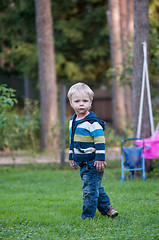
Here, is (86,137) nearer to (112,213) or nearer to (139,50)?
(112,213)

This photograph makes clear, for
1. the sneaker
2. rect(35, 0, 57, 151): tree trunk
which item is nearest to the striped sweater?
the sneaker

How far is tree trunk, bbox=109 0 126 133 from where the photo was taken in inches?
608

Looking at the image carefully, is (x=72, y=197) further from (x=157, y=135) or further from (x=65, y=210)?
(x=157, y=135)

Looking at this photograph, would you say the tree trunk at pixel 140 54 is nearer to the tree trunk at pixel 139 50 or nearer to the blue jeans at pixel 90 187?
the tree trunk at pixel 139 50

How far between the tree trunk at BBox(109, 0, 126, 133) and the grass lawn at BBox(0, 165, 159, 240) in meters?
8.47

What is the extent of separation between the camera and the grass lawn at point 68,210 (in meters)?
3.98

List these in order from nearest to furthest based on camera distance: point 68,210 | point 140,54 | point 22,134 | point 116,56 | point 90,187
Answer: point 90,187 → point 68,210 → point 140,54 → point 22,134 → point 116,56

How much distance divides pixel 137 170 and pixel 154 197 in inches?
79.7

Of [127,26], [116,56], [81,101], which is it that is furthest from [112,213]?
[127,26]

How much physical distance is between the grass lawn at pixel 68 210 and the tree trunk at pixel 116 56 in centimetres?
847

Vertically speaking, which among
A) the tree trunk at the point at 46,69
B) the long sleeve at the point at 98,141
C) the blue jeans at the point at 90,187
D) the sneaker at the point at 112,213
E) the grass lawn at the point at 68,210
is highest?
the tree trunk at the point at 46,69

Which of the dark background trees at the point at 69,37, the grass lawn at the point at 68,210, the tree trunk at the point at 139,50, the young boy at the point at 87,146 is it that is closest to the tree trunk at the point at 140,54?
the tree trunk at the point at 139,50

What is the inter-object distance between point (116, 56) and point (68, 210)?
11589 millimetres

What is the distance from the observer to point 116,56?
15.8 metres
